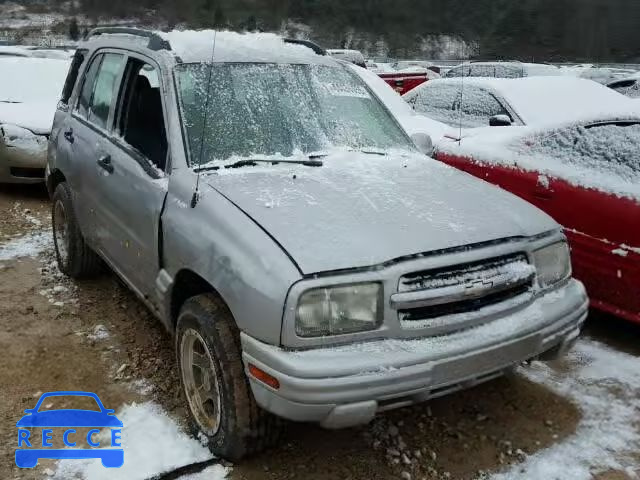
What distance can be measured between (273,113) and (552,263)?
1.63 m

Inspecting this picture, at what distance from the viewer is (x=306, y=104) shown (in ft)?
12.0

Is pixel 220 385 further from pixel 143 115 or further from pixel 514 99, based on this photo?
pixel 514 99

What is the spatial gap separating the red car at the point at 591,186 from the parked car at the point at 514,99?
2.15m

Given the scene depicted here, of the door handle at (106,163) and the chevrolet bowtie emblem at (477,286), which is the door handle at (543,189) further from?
the door handle at (106,163)

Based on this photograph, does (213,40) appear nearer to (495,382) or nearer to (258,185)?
(258,185)

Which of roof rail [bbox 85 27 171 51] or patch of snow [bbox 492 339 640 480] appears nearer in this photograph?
patch of snow [bbox 492 339 640 480]

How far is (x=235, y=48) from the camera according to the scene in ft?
12.3

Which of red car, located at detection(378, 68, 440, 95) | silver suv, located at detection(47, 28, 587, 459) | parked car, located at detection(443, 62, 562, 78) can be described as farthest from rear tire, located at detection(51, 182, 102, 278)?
parked car, located at detection(443, 62, 562, 78)

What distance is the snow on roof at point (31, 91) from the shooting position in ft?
23.9

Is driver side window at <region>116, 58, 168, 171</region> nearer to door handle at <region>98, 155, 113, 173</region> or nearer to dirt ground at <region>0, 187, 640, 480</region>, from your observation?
door handle at <region>98, 155, 113, 173</region>

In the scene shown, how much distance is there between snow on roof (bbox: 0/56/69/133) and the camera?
23.9 ft

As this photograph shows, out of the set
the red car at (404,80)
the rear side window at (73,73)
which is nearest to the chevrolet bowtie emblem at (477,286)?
the rear side window at (73,73)

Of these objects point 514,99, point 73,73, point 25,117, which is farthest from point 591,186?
point 25,117

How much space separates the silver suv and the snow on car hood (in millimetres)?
11
